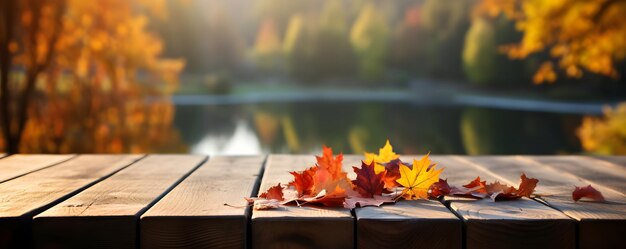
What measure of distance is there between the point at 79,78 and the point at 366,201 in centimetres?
970

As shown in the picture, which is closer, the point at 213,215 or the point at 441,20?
the point at 213,215

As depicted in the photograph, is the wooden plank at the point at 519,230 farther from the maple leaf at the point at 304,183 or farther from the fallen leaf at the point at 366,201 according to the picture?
the maple leaf at the point at 304,183

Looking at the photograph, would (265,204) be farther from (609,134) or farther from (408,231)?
(609,134)

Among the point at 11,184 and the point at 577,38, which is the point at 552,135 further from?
the point at 11,184

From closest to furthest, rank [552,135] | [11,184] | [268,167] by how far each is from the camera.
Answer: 1. [11,184]
2. [268,167]
3. [552,135]

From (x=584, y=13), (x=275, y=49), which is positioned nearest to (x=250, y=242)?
(x=584, y=13)

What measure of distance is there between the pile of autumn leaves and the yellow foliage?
7.35 meters

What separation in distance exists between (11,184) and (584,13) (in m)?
6.87

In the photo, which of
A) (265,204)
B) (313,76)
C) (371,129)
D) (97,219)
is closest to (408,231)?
(265,204)

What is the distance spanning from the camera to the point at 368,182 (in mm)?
1078

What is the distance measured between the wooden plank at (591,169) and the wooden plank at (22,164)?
52.2 inches

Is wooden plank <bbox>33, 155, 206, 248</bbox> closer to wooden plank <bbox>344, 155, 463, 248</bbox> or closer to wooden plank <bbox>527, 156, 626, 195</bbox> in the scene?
wooden plank <bbox>344, 155, 463, 248</bbox>

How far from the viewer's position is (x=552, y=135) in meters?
18.2

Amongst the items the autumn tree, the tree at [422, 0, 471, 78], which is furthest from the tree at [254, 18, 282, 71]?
the autumn tree
